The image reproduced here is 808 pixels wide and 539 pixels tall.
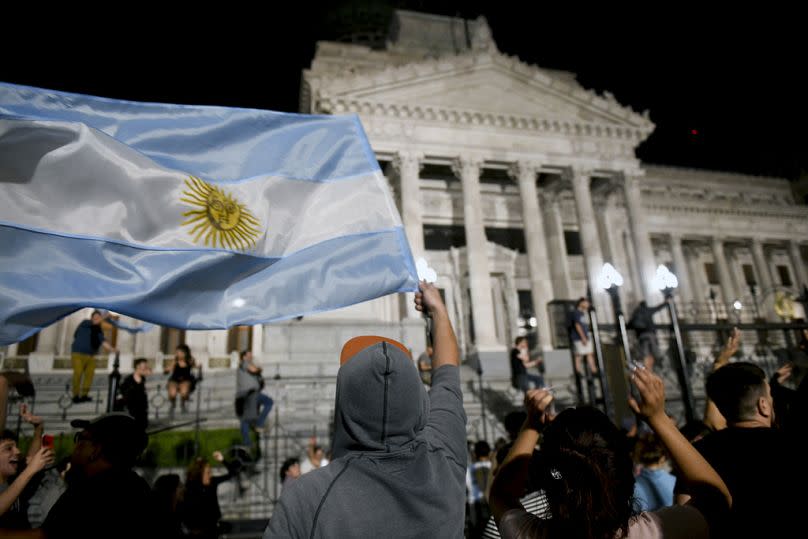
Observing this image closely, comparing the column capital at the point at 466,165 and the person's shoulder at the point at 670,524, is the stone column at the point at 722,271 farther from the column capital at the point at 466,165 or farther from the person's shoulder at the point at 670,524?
the person's shoulder at the point at 670,524

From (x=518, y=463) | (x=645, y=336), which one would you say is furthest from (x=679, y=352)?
(x=645, y=336)

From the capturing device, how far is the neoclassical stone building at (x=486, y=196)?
2380cm

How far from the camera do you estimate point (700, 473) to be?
238cm

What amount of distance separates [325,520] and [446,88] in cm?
2620

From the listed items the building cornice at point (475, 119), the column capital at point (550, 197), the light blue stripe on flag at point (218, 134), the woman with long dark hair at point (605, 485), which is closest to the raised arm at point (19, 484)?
the light blue stripe on flag at point (218, 134)

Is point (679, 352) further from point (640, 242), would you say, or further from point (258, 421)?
point (640, 242)

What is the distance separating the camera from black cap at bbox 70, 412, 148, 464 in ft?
10.4

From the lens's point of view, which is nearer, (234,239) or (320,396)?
(234,239)

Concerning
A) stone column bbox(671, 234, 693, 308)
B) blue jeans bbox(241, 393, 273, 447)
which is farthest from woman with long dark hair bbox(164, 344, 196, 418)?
stone column bbox(671, 234, 693, 308)

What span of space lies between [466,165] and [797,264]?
83.6ft

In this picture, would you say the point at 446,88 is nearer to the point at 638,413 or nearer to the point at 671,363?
the point at 671,363

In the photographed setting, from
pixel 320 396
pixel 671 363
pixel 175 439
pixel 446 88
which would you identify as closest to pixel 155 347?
pixel 320 396

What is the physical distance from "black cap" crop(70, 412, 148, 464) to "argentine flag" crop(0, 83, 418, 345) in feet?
2.29

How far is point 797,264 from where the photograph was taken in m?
35.9
